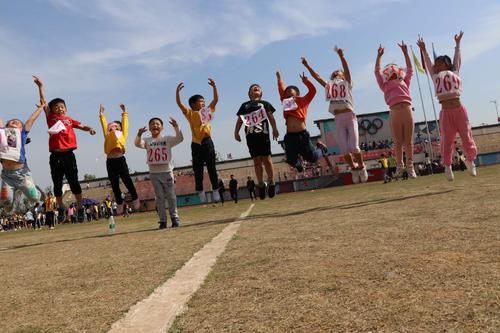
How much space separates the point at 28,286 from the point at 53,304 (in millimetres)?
730

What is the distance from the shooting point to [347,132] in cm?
771

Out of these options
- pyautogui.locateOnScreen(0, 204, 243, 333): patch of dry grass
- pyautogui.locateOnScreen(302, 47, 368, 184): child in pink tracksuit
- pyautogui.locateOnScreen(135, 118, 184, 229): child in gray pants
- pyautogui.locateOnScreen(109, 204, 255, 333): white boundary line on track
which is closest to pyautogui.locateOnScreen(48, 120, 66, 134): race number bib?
pyautogui.locateOnScreen(135, 118, 184, 229): child in gray pants

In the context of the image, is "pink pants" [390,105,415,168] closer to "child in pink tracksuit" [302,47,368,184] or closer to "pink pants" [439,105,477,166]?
"pink pants" [439,105,477,166]

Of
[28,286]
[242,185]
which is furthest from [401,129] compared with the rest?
[242,185]

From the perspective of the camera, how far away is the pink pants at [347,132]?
7621 mm

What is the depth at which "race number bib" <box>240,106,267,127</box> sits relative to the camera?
7793mm

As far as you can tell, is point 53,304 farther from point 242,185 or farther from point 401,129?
point 242,185

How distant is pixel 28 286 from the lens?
2.73 meters

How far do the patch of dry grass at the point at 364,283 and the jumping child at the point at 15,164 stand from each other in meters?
5.51

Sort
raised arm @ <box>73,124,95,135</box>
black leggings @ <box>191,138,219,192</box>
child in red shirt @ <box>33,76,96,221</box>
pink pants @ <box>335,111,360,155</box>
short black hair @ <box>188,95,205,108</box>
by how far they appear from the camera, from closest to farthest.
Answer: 1. child in red shirt @ <box>33,76,96,221</box>
2. pink pants @ <box>335,111,360,155</box>
3. raised arm @ <box>73,124,95,135</box>
4. black leggings @ <box>191,138,219,192</box>
5. short black hair @ <box>188,95,205,108</box>

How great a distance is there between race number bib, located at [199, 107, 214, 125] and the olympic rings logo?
143ft

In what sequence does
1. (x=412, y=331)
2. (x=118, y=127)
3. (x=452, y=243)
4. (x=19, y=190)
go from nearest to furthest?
1. (x=412, y=331)
2. (x=452, y=243)
3. (x=19, y=190)
4. (x=118, y=127)

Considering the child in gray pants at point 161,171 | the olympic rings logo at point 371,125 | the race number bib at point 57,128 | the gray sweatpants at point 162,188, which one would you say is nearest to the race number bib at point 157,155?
the child in gray pants at point 161,171

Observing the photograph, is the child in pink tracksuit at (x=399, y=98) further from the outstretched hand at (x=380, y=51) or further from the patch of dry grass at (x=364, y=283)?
the patch of dry grass at (x=364, y=283)
